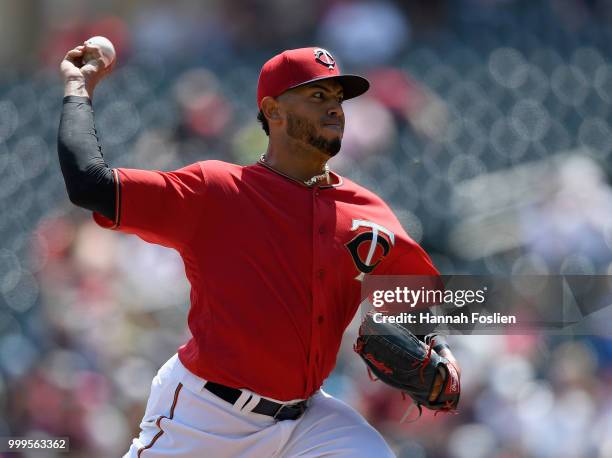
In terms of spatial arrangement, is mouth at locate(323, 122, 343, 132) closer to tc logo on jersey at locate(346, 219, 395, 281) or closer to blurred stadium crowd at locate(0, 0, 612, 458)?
tc logo on jersey at locate(346, 219, 395, 281)

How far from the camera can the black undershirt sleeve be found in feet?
6.44

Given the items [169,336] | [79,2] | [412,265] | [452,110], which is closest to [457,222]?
[452,110]

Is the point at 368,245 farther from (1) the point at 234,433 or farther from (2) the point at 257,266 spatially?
(1) the point at 234,433

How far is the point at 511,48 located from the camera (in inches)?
180

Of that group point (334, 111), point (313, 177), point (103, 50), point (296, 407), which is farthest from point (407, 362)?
point (103, 50)

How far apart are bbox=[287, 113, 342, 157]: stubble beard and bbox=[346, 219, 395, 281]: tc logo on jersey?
20 centimetres

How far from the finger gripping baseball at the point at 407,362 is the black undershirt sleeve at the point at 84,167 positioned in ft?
2.43

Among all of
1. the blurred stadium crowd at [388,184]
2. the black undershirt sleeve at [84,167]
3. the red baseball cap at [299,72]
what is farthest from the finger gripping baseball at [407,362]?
the blurred stadium crowd at [388,184]

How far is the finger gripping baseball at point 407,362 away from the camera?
224 centimetres

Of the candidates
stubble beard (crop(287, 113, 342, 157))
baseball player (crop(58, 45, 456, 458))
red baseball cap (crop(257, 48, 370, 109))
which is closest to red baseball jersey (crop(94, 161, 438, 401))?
baseball player (crop(58, 45, 456, 458))

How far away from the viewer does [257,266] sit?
2.18 metres

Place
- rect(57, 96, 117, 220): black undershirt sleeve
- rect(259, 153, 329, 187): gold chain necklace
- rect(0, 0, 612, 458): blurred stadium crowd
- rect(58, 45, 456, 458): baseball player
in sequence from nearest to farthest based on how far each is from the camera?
rect(57, 96, 117, 220): black undershirt sleeve, rect(58, 45, 456, 458): baseball player, rect(259, 153, 329, 187): gold chain necklace, rect(0, 0, 612, 458): blurred stadium crowd

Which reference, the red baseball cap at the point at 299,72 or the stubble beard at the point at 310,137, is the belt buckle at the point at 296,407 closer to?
the stubble beard at the point at 310,137

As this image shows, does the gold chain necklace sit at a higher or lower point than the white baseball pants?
higher
